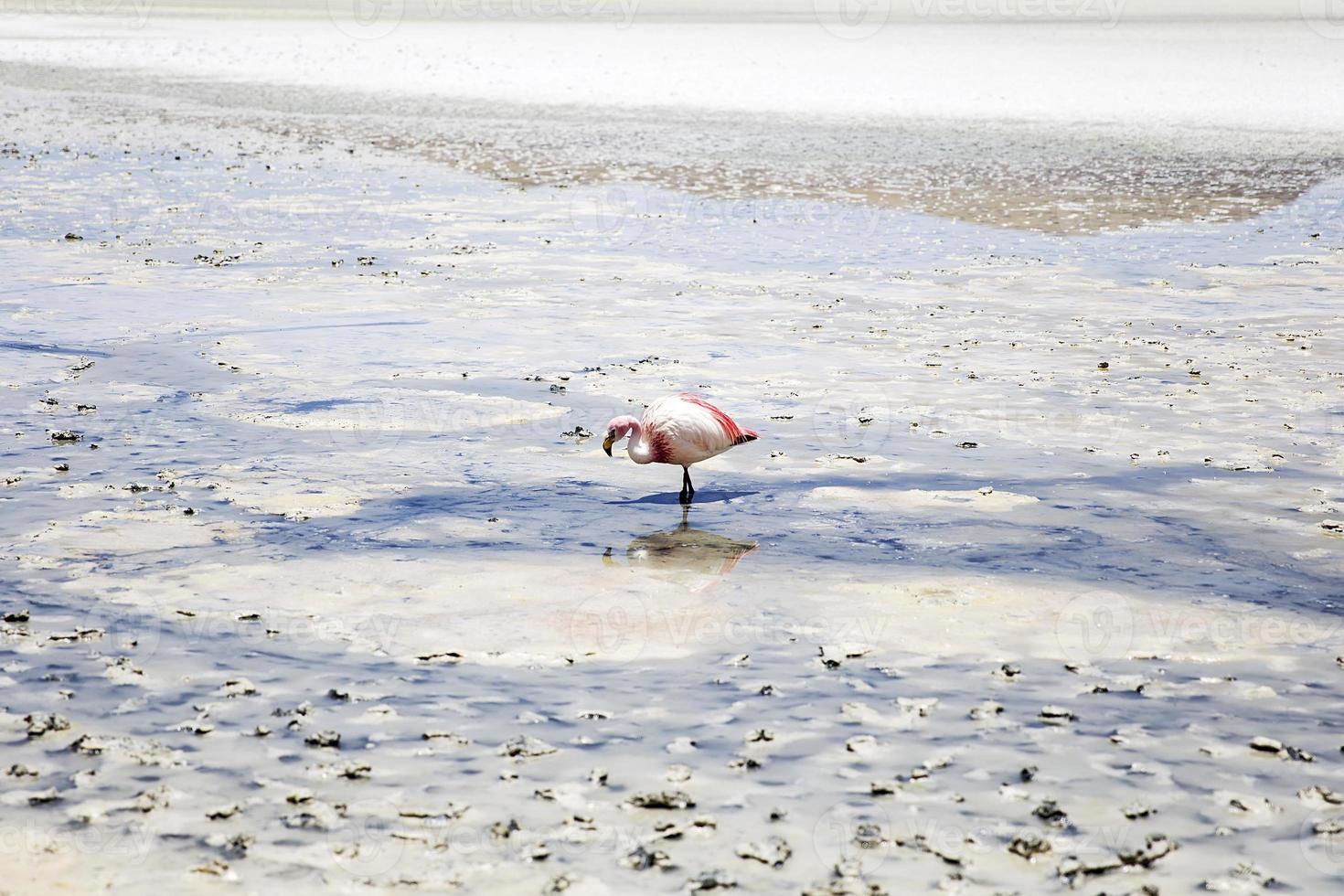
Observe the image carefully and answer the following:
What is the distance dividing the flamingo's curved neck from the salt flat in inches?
11.9

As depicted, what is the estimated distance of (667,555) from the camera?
23.3 ft

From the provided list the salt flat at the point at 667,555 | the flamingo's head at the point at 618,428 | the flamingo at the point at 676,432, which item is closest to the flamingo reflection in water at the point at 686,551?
the salt flat at the point at 667,555

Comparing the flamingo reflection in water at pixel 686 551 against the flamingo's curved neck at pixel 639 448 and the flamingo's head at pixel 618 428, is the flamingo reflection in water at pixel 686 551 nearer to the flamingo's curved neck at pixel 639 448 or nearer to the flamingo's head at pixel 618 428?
the flamingo's curved neck at pixel 639 448

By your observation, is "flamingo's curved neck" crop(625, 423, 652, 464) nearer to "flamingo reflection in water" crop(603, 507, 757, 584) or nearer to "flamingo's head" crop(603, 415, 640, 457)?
"flamingo's head" crop(603, 415, 640, 457)

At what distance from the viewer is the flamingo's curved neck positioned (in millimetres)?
7535

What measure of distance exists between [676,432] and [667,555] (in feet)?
2.22

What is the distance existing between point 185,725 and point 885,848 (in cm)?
237

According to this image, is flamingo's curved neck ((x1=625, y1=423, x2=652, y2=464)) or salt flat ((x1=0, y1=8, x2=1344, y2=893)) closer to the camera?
salt flat ((x1=0, y1=8, x2=1344, y2=893))

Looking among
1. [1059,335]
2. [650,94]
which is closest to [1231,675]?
[1059,335]

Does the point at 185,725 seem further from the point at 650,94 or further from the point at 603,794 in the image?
the point at 650,94

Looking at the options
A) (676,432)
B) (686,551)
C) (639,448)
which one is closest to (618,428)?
(639,448)

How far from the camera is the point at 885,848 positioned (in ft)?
15.2

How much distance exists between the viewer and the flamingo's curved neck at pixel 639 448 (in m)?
7.54

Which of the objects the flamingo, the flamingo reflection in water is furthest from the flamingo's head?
the flamingo reflection in water
